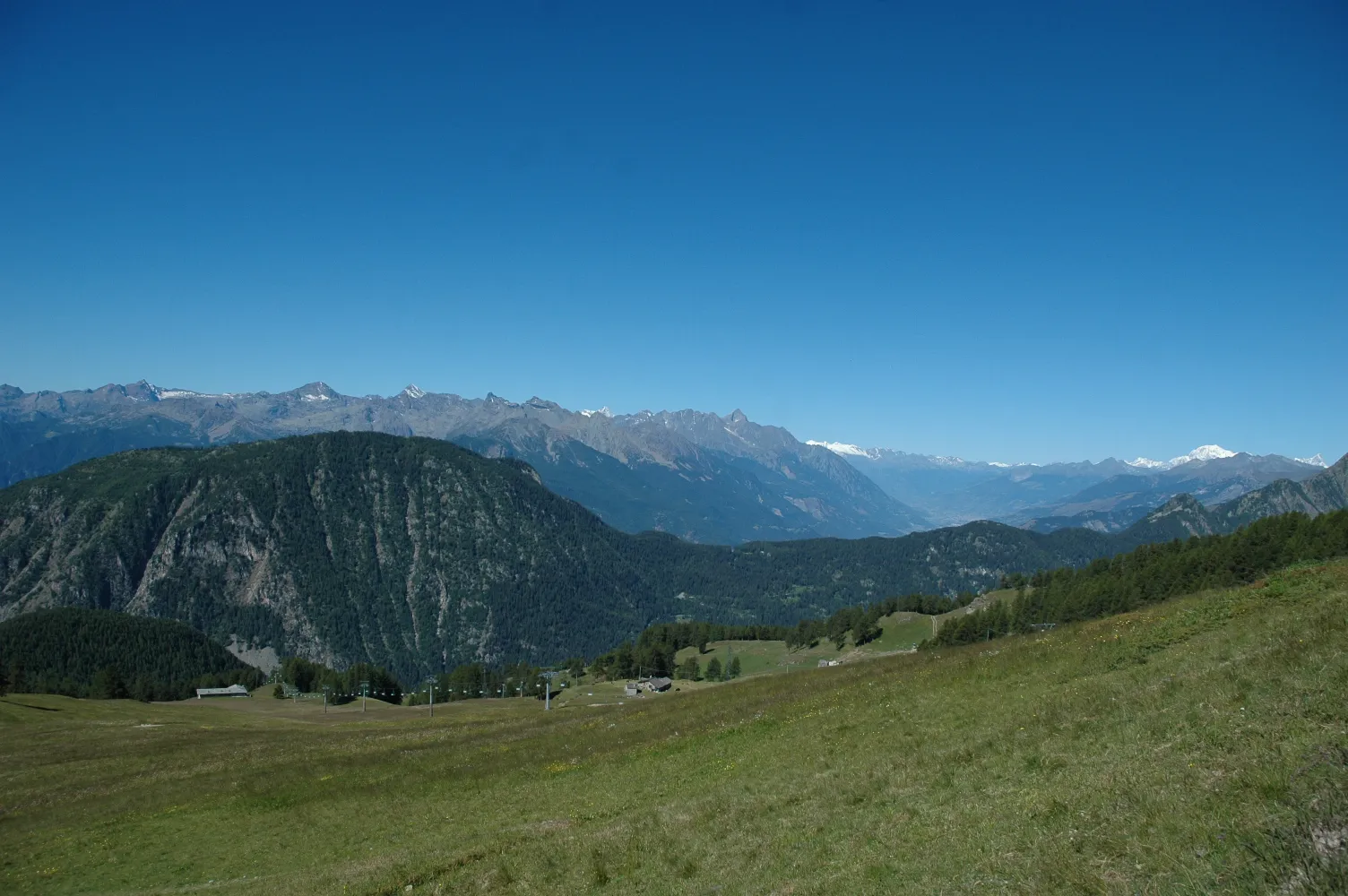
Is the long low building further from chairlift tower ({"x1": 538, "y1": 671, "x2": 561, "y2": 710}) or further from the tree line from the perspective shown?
chairlift tower ({"x1": 538, "y1": 671, "x2": 561, "y2": 710})

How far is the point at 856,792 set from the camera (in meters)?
21.5

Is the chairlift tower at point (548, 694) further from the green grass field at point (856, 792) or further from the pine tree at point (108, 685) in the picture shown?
the pine tree at point (108, 685)

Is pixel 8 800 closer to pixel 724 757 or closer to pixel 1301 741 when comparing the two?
pixel 724 757

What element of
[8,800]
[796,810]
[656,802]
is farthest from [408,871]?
[8,800]

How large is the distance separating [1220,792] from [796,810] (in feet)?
34.4

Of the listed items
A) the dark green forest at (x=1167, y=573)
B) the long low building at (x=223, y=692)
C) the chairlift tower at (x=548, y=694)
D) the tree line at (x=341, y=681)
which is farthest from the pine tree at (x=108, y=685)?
the dark green forest at (x=1167, y=573)

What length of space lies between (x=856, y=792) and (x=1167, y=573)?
9103 cm

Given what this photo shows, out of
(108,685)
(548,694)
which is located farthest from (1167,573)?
(108,685)

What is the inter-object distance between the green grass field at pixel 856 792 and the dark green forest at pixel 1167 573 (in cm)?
4701

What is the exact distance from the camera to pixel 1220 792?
13.6 metres

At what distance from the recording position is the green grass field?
13281mm

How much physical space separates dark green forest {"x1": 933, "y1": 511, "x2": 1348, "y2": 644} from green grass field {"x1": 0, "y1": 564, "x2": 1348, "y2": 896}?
154 ft

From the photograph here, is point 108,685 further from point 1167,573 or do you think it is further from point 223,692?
point 1167,573

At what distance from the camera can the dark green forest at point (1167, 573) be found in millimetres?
78375
